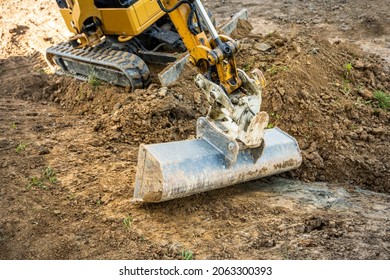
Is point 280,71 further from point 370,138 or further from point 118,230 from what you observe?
point 118,230

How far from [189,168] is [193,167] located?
40 millimetres

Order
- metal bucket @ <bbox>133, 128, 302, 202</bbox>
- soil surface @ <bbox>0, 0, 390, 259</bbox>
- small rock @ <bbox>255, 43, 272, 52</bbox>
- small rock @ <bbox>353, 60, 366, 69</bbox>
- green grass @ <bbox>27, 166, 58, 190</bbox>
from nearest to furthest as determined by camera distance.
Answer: soil surface @ <bbox>0, 0, 390, 259</bbox> → metal bucket @ <bbox>133, 128, 302, 202</bbox> → green grass @ <bbox>27, 166, 58, 190</bbox> → small rock @ <bbox>353, 60, 366, 69</bbox> → small rock @ <bbox>255, 43, 272, 52</bbox>

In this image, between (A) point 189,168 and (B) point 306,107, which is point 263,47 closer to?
(B) point 306,107

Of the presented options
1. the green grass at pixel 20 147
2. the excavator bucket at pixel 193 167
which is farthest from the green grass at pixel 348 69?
the green grass at pixel 20 147

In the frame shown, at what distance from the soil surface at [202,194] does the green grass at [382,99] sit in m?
0.02

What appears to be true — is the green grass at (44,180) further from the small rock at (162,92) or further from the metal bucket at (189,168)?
the small rock at (162,92)

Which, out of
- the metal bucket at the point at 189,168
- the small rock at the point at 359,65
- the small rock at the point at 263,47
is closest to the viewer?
the metal bucket at the point at 189,168

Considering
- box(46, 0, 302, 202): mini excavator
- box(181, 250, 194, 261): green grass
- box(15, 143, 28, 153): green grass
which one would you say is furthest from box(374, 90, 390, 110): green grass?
box(15, 143, 28, 153): green grass

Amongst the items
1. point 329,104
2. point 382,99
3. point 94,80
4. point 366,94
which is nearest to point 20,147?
point 94,80

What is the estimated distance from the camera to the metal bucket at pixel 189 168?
4.03m

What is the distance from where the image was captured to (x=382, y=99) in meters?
5.92

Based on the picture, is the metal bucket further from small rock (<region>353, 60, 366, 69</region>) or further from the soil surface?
small rock (<region>353, 60, 366, 69</region>)

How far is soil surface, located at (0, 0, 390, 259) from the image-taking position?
3.76 metres

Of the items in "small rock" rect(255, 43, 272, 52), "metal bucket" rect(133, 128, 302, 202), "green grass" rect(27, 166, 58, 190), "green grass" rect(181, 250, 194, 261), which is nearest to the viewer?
"green grass" rect(181, 250, 194, 261)
